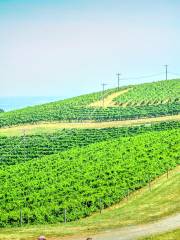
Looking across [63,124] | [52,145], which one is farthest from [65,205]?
[63,124]

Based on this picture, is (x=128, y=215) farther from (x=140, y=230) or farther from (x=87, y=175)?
(x=87, y=175)

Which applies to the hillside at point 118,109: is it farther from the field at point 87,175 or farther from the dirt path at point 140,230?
the dirt path at point 140,230

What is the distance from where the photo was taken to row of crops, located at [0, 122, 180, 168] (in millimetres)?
81938

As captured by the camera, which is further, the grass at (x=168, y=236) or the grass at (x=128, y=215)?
the grass at (x=128, y=215)

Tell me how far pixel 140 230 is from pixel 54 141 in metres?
58.2

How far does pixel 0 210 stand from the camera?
157 feet

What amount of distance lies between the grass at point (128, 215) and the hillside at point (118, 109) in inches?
2488

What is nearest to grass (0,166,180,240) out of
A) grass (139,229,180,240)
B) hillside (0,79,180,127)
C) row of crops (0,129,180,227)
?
row of crops (0,129,180,227)

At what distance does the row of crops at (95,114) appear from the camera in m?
112

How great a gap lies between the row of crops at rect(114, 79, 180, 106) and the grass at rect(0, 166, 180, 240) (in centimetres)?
8391

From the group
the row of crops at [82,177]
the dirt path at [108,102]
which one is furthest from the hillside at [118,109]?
the row of crops at [82,177]

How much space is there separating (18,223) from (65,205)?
4563 millimetres

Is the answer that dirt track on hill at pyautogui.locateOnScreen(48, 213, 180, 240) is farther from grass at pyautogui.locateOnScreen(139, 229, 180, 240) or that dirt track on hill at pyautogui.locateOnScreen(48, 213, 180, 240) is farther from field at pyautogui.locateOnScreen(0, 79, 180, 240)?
field at pyautogui.locateOnScreen(0, 79, 180, 240)

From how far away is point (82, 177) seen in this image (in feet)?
185
